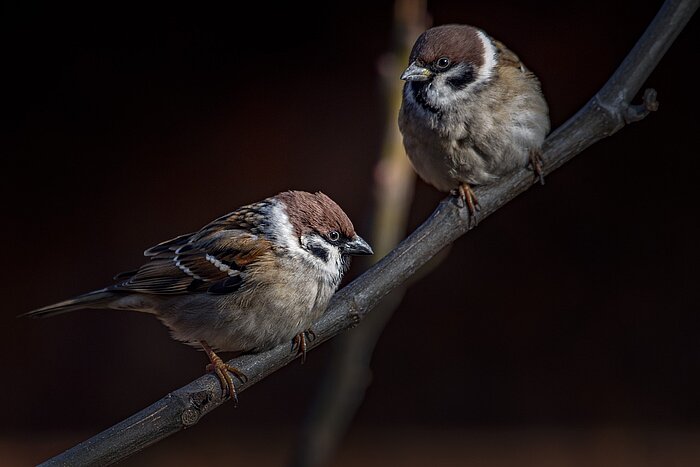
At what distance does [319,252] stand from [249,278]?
19cm

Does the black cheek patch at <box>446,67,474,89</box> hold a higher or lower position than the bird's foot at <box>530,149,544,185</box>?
higher

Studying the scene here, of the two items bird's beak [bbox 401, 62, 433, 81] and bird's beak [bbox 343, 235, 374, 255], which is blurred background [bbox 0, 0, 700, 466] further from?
bird's beak [bbox 343, 235, 374, 255]

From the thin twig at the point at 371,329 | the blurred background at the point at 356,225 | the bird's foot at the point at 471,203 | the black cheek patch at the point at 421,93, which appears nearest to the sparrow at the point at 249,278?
the bird's foot at the point at 471,203

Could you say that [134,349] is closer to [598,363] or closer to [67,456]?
[598,363]

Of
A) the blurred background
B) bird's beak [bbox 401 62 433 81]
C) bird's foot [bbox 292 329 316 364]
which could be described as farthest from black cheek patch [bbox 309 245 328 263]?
the blurred background

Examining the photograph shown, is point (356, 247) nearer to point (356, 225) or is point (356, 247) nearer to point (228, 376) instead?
point (228, 376)

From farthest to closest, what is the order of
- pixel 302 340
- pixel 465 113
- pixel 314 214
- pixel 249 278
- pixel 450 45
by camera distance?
pixel 465 113 < pixel 450 45 < pixel 249 278 < pixel 314 214 < pixel 302 340

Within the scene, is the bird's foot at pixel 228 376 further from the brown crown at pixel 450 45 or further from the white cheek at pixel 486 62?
the white cheek at pixel 486 62

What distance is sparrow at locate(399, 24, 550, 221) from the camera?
8.31ft

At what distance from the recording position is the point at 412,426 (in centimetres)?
493

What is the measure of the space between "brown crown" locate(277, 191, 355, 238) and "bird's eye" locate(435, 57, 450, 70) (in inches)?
21.5

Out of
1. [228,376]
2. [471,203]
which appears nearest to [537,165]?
[471,203]

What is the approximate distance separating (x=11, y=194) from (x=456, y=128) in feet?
9.03

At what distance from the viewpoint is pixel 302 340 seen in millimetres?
2105
